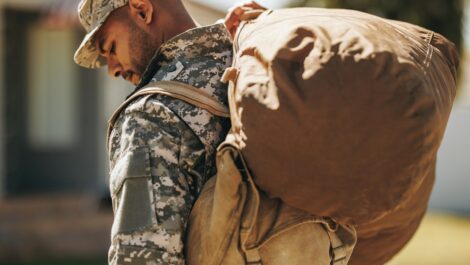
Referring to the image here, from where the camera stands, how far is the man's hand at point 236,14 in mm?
Result: 3199

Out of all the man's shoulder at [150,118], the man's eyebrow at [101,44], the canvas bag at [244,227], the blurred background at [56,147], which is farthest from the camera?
the blurred background at [56,147]

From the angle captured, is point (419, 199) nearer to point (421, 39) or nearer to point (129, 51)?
point (421, 39)

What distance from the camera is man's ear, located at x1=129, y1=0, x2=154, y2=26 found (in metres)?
3.07

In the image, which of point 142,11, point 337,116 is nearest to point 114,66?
point 142,11

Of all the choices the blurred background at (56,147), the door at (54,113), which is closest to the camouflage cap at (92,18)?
the blurred background at (56,147)

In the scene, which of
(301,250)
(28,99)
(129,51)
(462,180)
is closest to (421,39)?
(301,250)

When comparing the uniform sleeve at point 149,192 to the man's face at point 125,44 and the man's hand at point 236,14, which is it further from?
the man's hand at point 236,14

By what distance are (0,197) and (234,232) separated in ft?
30.0

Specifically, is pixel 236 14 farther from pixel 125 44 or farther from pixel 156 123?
pixel 156 123

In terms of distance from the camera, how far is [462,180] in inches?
727

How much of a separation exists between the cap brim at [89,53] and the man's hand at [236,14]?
1.47ft

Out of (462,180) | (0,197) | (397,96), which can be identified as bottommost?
(462,180)

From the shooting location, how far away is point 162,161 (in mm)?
2779

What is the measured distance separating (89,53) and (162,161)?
0.65 meters
